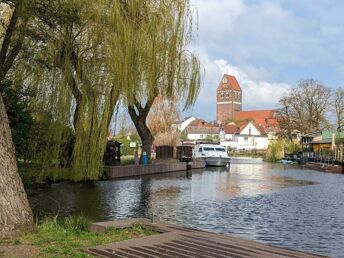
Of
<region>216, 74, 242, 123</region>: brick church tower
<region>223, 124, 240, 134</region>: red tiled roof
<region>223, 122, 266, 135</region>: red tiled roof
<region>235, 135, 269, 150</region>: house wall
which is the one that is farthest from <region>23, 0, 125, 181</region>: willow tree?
<region>216, 74, 242, 123</region>: brick church tower

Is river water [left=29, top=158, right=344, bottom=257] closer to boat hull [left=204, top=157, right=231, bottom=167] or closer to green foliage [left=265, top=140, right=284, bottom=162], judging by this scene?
boat hull [left=204, top=157, right=231, bottom=167]

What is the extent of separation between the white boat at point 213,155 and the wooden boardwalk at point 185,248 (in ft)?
133

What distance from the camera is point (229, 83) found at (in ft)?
570

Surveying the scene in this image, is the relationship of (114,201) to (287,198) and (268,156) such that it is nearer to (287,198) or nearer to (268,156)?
(287,198)

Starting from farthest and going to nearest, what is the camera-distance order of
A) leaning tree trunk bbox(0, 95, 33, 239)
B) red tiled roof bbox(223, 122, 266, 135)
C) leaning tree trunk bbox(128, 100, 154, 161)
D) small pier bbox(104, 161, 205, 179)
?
red tiled roof bbox(223, 122, 266, 135), leaning tree trunk bbox(128, 100, 154, 161), small pier bbox(104, 161, 205, 179), leaning tree trunk bbox(0, 95, 33, 239)

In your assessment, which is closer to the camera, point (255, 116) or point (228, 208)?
point (228, 208)

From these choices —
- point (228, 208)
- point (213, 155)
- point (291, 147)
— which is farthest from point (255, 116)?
point (228, 208)

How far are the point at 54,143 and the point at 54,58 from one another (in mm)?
3043

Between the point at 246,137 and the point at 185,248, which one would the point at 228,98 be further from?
the point at 185,248

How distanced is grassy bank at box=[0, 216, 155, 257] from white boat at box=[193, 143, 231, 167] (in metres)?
39.8

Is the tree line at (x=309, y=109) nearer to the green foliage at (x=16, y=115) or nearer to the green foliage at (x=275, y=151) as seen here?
the green foliage at (x=275, y=151)

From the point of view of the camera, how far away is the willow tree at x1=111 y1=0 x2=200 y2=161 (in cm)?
1836

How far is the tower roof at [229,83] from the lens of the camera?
174 meters

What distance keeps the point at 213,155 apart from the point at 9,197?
1671 inches
